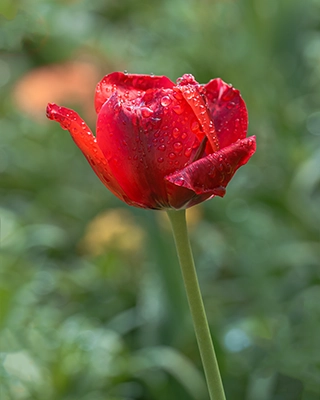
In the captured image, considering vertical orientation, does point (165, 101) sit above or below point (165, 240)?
below

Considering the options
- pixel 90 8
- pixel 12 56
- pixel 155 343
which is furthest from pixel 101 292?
pixel 90 8

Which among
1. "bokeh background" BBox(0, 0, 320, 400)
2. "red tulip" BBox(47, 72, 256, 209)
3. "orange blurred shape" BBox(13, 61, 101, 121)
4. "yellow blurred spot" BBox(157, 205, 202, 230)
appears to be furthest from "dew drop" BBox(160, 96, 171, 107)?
"orange blurred shape" BBox(13, 61, 101, 121)

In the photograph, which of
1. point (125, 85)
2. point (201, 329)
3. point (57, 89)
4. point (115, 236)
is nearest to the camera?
point (201, 329)

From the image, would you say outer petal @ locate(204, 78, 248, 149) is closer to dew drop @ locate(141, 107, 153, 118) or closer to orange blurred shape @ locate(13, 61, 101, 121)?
dew drop @ locate(141, 107, 153, 118)

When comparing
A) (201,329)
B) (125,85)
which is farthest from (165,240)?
(201,329)

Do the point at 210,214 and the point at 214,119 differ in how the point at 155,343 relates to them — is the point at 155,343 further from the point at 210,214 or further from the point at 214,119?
the point at 214,119

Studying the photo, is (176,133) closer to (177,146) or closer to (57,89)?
(177,146)
